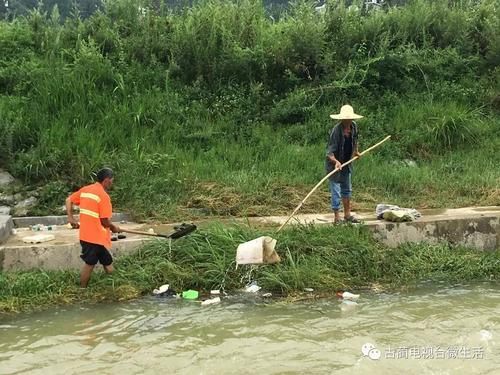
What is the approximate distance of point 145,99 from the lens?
1107cm

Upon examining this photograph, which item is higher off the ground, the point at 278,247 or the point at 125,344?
the point at 278,247

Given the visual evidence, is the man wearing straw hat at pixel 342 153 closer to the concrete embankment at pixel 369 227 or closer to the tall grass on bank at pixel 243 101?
the concrete embankment at pixel 369 227

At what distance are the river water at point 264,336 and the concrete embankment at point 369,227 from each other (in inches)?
34.0

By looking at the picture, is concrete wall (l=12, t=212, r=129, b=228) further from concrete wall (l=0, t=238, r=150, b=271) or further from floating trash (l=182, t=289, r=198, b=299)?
floating trash (l=182, t=289, r=198, b=299)

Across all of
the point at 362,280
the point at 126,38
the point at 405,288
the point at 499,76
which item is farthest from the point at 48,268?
the point at 499,76

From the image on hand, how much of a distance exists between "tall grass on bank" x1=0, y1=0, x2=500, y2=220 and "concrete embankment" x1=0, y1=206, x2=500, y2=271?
64 cm

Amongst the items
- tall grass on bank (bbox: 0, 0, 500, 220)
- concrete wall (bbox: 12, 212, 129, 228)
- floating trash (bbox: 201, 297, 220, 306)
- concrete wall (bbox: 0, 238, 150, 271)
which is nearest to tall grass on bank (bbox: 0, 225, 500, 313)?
concrete wall (bbox: 0, 238, 150, 271)

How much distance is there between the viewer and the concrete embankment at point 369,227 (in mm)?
6789

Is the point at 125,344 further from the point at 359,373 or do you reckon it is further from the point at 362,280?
the point at 362,280

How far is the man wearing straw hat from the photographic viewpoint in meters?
7.73

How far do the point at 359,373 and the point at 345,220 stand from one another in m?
3.19

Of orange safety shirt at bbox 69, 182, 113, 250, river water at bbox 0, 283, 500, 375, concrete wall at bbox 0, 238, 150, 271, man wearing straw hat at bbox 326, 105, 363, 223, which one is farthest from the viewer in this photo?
man wearing straw hat at bbox 326, 105, 363, 223

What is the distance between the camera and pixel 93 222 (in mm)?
6395

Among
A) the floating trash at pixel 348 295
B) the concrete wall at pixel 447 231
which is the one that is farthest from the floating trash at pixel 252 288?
the concrete wall at pixel 447 231
